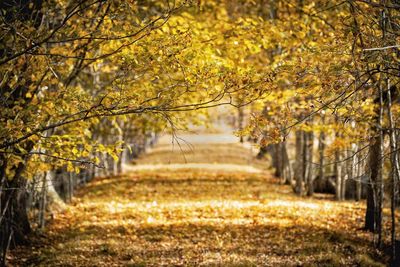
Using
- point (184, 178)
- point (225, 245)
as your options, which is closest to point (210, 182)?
point (184, 178)

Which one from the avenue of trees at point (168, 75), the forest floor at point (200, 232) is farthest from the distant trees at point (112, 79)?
the forest floor at point (200, 232)

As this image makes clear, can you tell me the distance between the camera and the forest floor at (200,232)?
955cm

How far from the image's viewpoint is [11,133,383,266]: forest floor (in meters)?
9.55

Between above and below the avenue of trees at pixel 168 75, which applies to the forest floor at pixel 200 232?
below

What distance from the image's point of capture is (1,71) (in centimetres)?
738

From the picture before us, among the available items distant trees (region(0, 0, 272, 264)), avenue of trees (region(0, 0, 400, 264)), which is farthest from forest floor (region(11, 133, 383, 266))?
distant trees (region(0, 0, 272, 264))

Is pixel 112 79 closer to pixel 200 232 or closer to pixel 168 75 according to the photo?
pixel 168 75

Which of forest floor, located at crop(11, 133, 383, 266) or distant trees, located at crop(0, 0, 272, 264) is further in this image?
forest floor, located at crop(11, 133, 383, 266)

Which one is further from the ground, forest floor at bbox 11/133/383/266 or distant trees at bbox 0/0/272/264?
distant trees at bbox 0/0/272/264

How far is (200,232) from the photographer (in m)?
11.8

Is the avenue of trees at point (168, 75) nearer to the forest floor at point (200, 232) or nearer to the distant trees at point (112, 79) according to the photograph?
the distant trees at point (112, 79)

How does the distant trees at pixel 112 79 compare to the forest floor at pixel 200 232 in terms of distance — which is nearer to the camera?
the distant trees at pixel 112 79

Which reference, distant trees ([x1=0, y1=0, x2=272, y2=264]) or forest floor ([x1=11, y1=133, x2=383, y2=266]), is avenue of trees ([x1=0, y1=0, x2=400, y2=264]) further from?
forest floor ([x1=11, y1=133, x2=383, y2=266])

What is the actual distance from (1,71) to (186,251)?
519 cm
